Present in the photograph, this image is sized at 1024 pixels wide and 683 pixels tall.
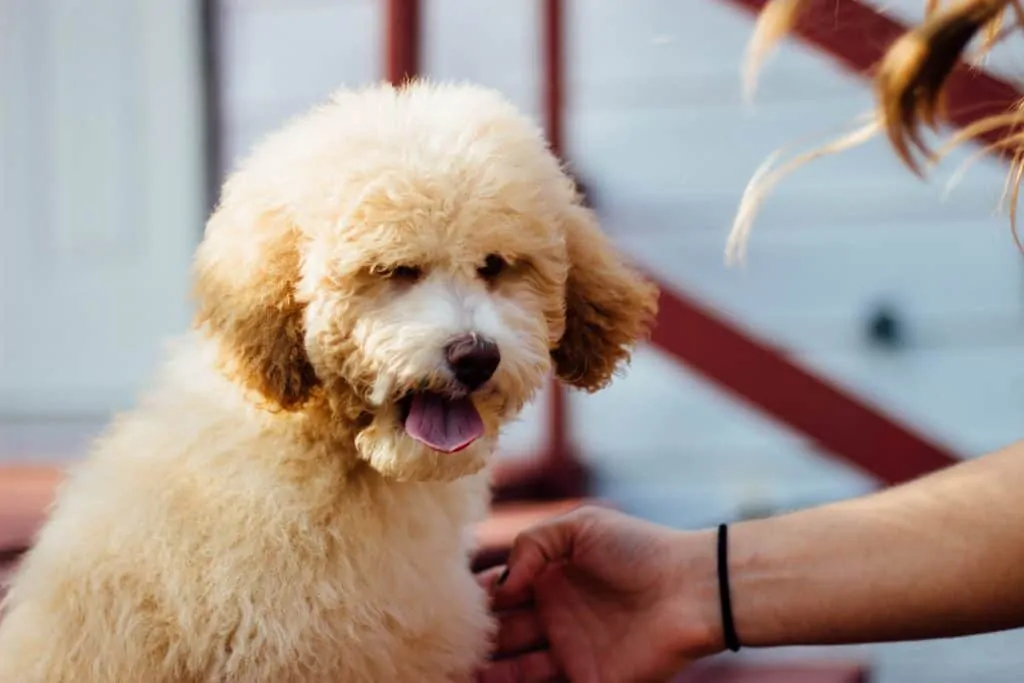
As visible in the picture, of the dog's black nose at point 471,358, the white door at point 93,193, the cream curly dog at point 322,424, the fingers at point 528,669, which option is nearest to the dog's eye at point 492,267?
the cream curly dog at point 322,424

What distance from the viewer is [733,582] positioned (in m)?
1.69

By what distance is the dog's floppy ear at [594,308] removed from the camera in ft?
5.06

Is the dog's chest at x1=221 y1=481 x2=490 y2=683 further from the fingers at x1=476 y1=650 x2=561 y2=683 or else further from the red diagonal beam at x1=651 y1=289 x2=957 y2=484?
the red diagonal beam at x1=651 y1=289 x2=957 y2=484

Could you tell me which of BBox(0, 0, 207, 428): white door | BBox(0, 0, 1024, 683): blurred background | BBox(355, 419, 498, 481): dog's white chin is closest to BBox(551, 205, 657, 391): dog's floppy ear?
BBox(355, 419, 498, 481): dog's white chin

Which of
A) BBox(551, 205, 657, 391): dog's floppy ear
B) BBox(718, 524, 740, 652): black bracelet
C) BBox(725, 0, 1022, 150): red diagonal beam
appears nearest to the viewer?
BBox(551, 205, 657, 391): dog's floppy ear

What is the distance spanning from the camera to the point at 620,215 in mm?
4516

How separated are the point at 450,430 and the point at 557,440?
2795 millimetres

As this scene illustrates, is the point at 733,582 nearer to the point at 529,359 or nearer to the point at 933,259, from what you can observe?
the point at 529,359

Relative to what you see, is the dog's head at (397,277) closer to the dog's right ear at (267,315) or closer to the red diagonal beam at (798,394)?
the dog's right ear at (267,315)

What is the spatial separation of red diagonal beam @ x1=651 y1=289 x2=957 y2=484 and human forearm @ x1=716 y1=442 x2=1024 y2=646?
1671 mm

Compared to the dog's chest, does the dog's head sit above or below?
above

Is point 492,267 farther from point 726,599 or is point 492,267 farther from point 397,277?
point 726,599

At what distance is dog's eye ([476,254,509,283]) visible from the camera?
4.62 feet

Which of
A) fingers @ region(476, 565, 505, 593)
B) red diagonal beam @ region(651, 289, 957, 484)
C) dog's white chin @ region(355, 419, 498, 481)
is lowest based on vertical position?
red diagonal beam @ region(651, 289, 957, 484)
